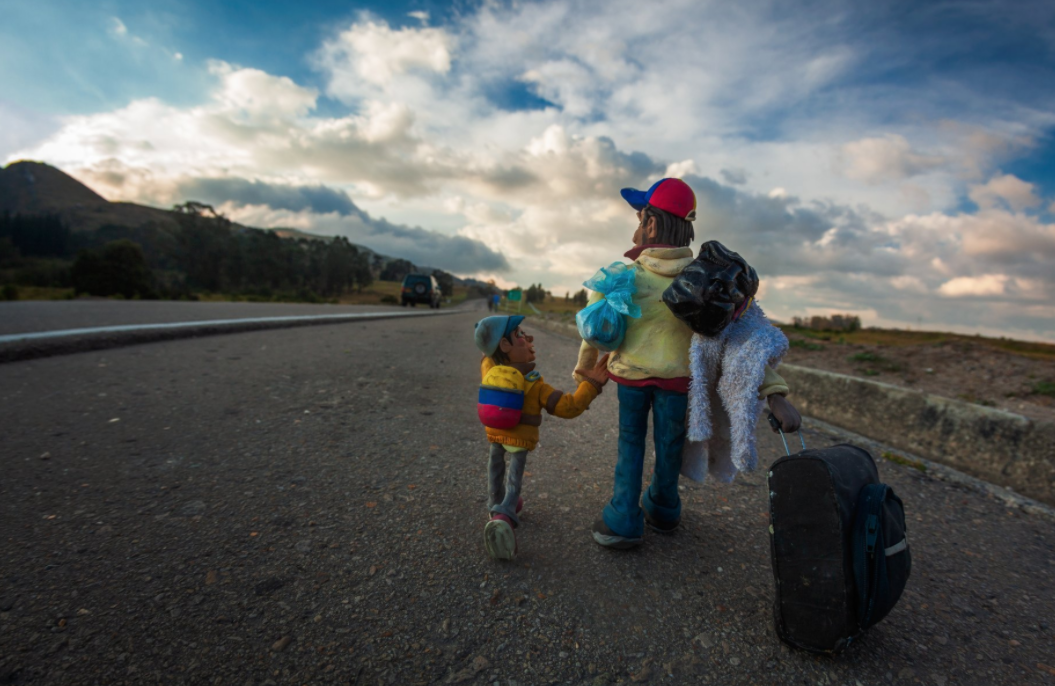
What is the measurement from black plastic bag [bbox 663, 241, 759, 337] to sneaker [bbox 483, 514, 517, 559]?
1171 mm

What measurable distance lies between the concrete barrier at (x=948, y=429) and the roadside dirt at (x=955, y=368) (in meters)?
0.50

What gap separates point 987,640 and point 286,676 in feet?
7.71

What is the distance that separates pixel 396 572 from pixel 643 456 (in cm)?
120

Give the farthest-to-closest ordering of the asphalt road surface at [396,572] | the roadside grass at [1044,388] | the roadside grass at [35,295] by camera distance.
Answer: the roadside grass at [35,295] → the roadside grass at [1044,388] → the asphalt road surface at [396,572]

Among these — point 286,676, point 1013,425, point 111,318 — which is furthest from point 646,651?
point 111,318

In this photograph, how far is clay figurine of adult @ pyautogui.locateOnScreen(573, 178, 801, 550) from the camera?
213cm

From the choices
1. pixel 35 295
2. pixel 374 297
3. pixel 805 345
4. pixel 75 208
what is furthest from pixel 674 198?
pixel 75 208

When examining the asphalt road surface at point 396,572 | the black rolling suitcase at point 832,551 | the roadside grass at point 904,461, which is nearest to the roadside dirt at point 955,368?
the roadside grass at point 904,461

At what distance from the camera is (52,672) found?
1226mm

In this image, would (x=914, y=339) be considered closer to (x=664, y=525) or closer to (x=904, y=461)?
(x=904, y=461)

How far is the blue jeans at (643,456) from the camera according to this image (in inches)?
84.2

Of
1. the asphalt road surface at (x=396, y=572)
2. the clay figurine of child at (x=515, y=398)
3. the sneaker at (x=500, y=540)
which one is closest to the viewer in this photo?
the asphalt road surface at (x=396, y=572)

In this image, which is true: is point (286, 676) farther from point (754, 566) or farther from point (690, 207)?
point (690, 207)

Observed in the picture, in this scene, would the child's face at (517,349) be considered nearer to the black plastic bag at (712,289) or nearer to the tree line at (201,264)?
the black plastic bag at (712,289)
